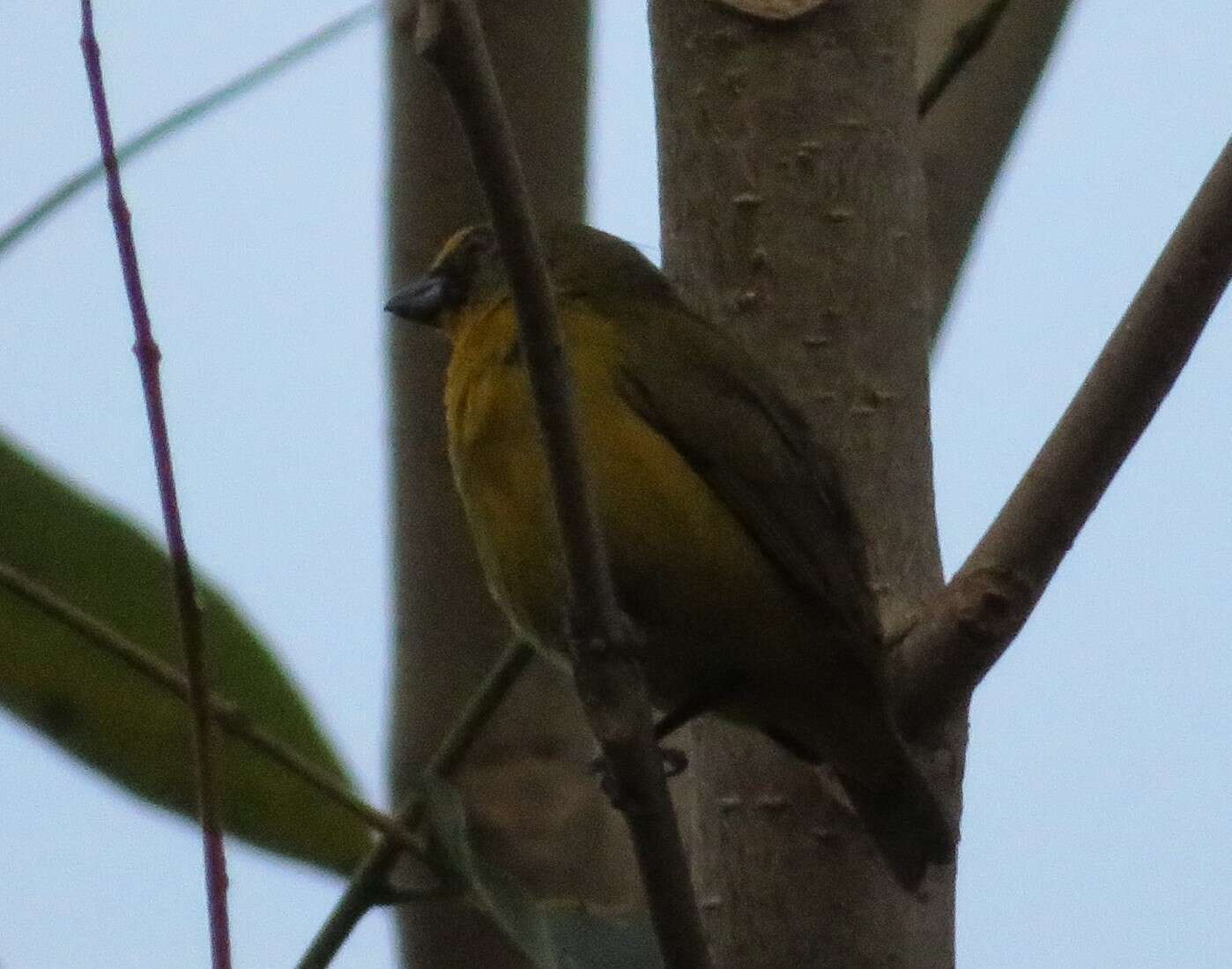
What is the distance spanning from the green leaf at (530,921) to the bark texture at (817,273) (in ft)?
0.34

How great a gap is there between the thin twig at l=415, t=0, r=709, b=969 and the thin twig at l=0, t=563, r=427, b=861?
587 millimetres

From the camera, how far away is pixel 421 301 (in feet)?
10.8

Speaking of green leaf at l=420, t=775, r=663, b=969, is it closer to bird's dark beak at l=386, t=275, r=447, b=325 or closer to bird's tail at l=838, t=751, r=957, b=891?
bird's tail at l=838, t=751, r=957, b=891

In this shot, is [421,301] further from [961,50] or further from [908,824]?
[908,824]

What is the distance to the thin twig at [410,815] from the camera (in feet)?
7.81

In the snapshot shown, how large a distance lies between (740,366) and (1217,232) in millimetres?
748

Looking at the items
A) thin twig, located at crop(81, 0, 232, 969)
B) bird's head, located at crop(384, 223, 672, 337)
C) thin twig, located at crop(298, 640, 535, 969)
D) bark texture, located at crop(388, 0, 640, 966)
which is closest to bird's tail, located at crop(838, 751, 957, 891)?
thin twig, located at crop(298, 640, 535, 969)

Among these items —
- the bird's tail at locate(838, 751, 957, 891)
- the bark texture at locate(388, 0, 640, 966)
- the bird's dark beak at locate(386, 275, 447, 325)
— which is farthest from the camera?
the bird's dark beak at locate(386, 275, 447, 325)

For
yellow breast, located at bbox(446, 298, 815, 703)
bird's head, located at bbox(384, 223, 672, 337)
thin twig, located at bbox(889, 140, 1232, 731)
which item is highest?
bird's head, located at bbox(384, 223, 672, 337)

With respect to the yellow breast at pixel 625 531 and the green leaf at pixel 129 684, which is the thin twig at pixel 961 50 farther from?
the green leaf at pixel 129 684

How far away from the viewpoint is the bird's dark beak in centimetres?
328

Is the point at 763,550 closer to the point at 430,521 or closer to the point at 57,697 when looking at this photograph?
the point at 430,521

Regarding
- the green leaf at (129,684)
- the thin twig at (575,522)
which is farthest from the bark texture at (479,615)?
the thin twig at (575,522)

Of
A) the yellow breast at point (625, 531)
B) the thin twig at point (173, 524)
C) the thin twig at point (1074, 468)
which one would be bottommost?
the thin twig at point (173, 524)
